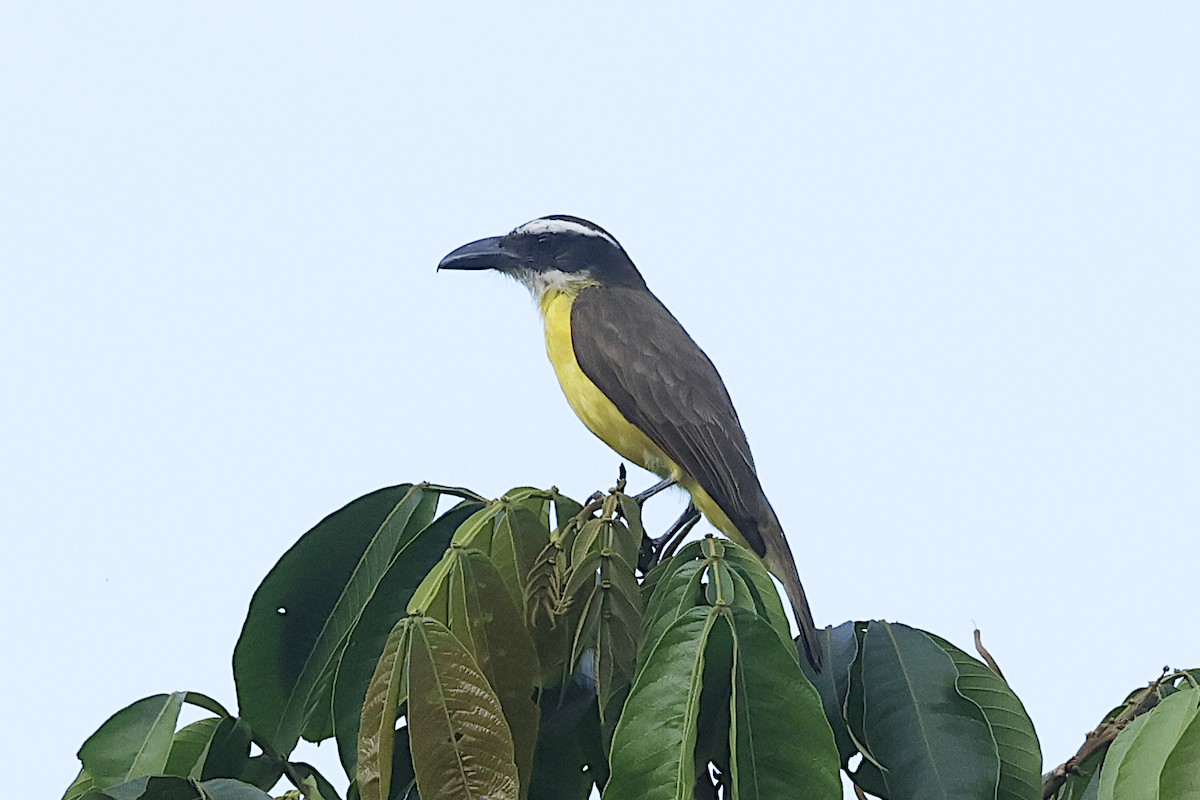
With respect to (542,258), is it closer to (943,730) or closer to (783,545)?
(783,545)

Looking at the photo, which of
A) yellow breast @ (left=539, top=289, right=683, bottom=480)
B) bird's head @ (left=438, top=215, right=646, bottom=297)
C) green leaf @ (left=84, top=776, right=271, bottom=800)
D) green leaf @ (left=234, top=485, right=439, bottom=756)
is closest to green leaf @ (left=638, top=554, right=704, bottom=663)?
green leaf @ (left=234, top=485, right=439, bottom=756)

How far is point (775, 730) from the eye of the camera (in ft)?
6.17

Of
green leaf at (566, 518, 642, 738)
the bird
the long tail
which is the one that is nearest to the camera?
Result: green leaf at (566, 518, 642, 738)

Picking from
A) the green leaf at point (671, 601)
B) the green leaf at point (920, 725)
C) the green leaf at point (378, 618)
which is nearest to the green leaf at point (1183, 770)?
the green leaf at point (920, 725)

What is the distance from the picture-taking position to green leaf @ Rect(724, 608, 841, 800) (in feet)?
6.05

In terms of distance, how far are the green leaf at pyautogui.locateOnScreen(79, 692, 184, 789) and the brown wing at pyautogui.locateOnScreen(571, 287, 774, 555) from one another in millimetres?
1719

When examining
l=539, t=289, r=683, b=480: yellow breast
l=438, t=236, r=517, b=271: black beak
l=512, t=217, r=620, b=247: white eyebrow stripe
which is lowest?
l=539, t=289, r=683, b=480: yellow breast

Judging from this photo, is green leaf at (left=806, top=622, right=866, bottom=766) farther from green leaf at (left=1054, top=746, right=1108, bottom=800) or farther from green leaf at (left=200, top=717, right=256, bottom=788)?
green leaf at (left=200, top=717, right=256, bottom=788)

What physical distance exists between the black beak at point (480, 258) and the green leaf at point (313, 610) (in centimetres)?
215

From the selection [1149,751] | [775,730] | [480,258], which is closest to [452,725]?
[775,730]

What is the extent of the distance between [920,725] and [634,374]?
6.25 ft

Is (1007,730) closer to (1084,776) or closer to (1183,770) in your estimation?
(1084,776)

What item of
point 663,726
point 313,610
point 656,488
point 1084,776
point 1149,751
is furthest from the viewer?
point 656,488

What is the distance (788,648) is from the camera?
2.05 metres
